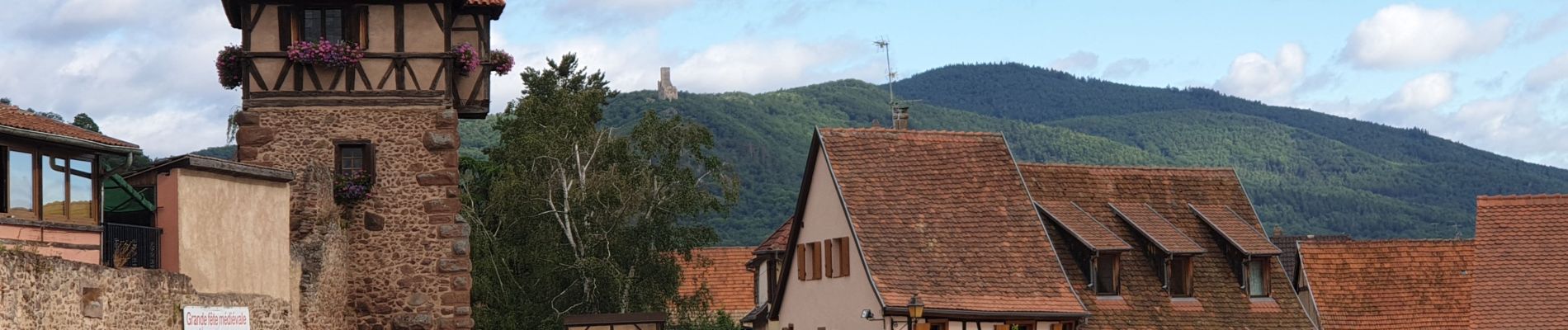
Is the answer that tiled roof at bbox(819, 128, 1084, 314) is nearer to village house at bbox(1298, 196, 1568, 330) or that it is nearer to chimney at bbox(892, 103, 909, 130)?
chimney at bbox(892, 103, 909, 130)

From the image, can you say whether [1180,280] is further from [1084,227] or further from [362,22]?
[362,22]

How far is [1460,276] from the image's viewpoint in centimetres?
4778

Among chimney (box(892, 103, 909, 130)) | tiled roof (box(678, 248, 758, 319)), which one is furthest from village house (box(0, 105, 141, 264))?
tiled roof (box(678, 248, 758, 319))

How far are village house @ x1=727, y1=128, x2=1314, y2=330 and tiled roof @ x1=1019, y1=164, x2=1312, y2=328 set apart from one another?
0.04 meters

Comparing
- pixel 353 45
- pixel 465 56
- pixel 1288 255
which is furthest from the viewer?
pixel 1288 255

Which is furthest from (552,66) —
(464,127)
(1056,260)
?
(464,127)

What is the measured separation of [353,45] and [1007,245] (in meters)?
14.6

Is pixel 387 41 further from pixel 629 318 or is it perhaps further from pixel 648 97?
pixel 648 97

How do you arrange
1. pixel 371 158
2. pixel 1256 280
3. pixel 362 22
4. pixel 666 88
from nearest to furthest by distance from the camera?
1. pixel 362 22
2. pixel 371 158
3. pixel 1256 280
4. pixel 666 88

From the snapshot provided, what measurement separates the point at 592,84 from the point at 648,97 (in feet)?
204

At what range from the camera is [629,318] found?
1827 inches

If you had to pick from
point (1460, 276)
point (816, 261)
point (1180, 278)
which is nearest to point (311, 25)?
point (816, 261)

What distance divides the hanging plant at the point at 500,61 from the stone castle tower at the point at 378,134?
131cm

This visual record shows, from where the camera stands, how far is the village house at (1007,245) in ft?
134
